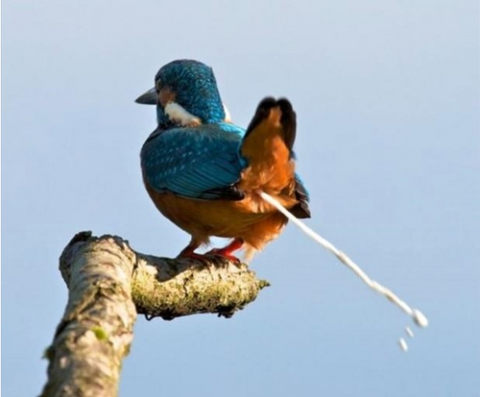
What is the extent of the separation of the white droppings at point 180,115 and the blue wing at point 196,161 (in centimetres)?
13

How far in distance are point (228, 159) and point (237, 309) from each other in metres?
0.83

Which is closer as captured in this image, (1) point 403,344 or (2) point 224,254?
(1) point 403,344

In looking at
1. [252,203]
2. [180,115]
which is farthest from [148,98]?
[252,203]

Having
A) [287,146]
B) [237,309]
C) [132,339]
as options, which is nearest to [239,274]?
[237,309]

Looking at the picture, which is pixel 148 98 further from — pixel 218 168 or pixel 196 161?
pixel 218 168

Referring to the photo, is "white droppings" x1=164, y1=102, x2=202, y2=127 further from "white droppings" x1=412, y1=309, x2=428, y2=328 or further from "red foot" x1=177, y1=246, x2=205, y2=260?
"white droppings" x1=412, y1=309, x2=428, y2=328

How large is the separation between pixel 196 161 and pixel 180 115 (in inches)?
29.5

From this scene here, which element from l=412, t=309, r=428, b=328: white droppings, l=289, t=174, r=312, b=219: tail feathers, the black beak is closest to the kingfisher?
l=289, t=174, r=312, b=219: tail feathers

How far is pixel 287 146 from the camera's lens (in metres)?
5.36

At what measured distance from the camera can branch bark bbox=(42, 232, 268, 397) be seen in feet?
9.45

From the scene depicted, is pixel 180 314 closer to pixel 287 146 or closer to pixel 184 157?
pixel 287 146

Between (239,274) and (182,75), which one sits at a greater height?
(182,75)

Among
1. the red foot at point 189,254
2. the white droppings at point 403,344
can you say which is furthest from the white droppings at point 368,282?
the red foot at point 189,254

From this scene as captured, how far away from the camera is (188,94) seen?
257 inches
